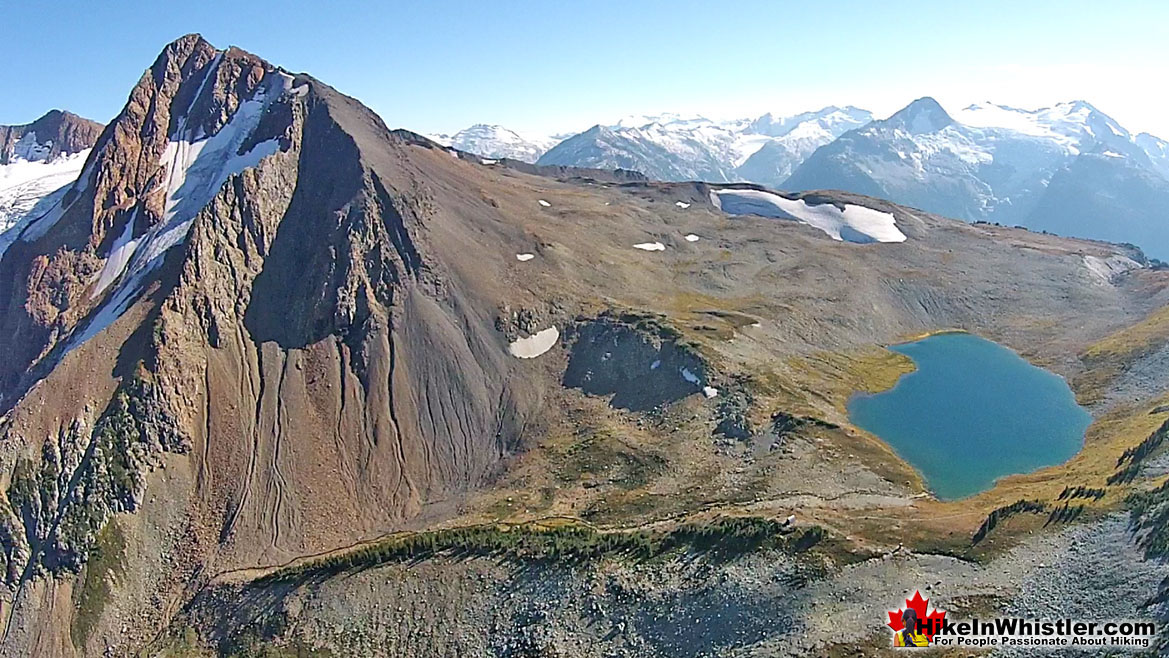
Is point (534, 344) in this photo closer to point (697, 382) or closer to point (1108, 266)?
point (697, 382)

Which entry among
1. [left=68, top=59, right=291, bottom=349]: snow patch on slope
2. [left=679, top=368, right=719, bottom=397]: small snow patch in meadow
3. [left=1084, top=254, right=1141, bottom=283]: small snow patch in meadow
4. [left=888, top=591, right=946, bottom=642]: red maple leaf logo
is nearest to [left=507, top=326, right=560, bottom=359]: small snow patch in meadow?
[left=679, top=368, right=719, bottom=397]: small snow patch in meadow

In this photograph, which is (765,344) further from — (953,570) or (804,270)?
(953,570)

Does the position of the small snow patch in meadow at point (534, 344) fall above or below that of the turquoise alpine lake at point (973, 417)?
above

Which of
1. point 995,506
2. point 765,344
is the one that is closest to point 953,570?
point 995,506

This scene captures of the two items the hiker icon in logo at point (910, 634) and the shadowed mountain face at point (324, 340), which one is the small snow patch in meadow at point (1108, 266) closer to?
the shadowed mountain face at point (324, 340)

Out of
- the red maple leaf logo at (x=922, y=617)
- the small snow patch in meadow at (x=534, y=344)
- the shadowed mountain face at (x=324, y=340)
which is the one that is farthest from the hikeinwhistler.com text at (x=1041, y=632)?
the small snow patch in meadow at (x=534, y=344)

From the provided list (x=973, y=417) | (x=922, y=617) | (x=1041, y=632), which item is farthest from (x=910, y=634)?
(x=973, y=417)
